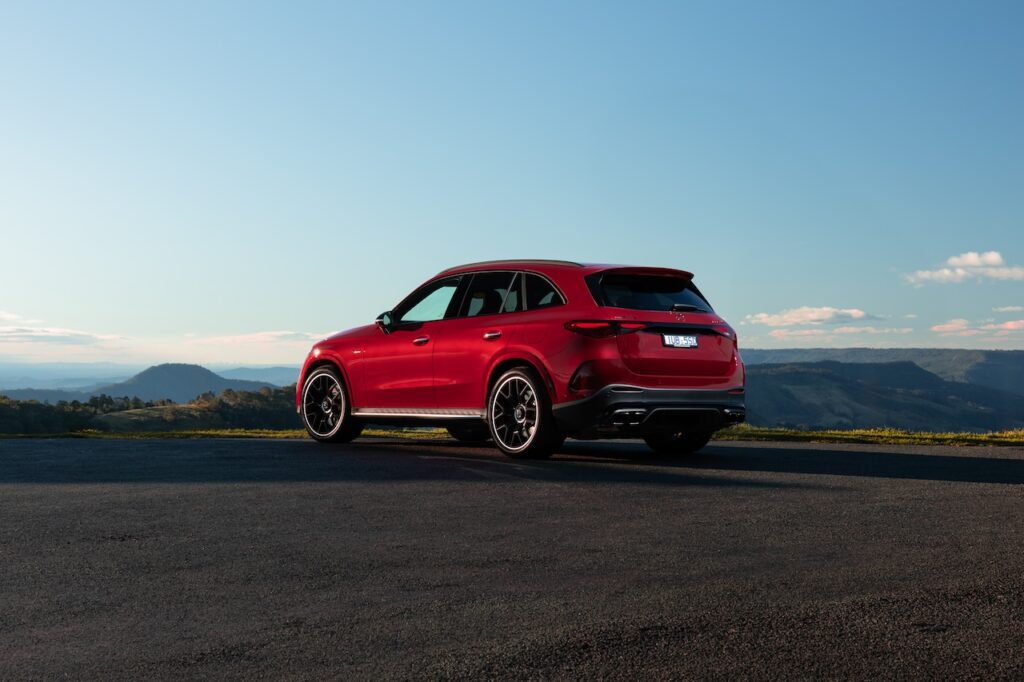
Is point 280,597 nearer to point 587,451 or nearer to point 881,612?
point 881,612

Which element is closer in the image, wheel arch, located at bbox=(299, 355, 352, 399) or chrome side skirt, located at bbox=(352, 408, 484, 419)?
chrome side skirt, located at bbox=(352, 408, 484, 419)

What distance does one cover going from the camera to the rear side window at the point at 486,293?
467 inches

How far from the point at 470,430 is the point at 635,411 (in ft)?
7.85

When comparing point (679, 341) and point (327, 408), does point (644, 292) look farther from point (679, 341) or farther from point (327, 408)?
point (327, 408)

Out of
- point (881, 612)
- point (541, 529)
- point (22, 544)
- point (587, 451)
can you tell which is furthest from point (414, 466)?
point (881, 612)

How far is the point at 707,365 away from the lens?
1124cm

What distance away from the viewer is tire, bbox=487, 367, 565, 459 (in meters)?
10.9

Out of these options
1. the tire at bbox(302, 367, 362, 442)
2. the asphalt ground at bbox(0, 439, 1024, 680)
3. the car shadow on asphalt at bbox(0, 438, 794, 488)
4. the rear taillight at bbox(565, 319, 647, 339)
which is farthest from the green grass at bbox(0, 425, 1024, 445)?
the asphalt ground at bbox(0, 439, 1024, 680)

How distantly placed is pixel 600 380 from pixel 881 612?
609cm

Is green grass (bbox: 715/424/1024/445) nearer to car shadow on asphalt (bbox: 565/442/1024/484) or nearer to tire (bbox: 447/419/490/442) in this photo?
car shadow on asphalt (bbox: 565/442/1024/484)

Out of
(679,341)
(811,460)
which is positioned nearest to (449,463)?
(679,341)

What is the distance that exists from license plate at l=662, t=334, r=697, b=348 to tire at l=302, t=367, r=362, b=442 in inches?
171

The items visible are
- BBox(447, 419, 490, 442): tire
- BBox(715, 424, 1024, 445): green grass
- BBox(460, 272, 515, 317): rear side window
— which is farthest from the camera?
BBox(715, 424, 1024, 445): green grass

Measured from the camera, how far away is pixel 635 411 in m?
10.7
